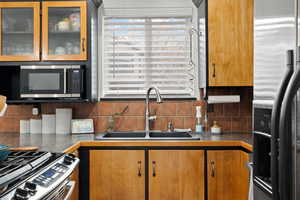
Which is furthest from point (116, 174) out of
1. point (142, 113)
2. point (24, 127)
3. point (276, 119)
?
point (276, 119)

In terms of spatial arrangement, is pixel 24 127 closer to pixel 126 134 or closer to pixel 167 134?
pixel 126 134

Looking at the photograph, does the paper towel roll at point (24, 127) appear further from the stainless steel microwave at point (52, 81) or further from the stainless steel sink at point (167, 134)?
the stainless steel sink at point (167, 134)

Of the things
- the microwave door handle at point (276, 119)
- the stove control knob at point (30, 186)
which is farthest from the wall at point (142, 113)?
the microwave door handle at point (276, 119)

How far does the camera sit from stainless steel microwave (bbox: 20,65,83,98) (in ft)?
9.25

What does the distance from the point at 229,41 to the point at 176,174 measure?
1.24m

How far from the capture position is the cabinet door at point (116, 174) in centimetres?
256

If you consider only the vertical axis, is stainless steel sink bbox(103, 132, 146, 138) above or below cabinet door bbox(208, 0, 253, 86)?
below

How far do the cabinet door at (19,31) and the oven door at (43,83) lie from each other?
15 cm

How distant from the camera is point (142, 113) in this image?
3207 millimetres

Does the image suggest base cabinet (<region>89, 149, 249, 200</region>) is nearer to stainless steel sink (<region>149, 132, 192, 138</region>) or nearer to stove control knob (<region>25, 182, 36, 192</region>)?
stainless steel sink (<region>149, 132, 192, 138</region>)

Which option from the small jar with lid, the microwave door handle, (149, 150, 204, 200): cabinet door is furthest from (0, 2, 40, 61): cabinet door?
the microwave door handle

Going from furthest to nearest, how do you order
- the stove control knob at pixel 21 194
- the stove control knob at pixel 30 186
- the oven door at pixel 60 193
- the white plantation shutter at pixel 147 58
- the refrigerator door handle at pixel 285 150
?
the white plantation shutter at pixel 147 58 < the oven door at pixel 60 193 < the stove control knob at pixel 30 186 < the stove control knob at pixel 21 194 < the refrigerator door handle at pixel 285 150

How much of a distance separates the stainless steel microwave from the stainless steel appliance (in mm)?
1057

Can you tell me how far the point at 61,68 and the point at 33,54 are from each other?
297mm
